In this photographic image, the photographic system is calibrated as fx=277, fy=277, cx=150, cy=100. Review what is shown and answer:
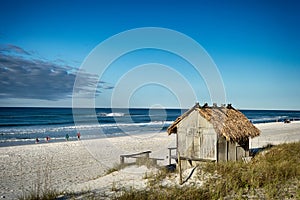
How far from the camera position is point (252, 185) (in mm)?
7719

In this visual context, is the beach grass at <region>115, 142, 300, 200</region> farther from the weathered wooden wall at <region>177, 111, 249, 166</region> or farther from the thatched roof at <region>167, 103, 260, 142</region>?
the thatched roof at <region>167, 103, 260, 142</region>

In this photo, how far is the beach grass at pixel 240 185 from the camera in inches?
273

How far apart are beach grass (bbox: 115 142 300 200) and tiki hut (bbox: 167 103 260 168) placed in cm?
82

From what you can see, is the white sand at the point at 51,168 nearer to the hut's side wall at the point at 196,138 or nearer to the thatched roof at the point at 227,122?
the hut's side wall at the point at 196,138

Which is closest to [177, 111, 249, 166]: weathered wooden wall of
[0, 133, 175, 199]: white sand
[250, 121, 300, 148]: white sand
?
[0, 133, 175, 199]: white sand

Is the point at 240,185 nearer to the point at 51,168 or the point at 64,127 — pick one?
the point at 51,168

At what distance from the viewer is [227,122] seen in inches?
436

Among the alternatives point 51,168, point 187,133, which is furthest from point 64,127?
point 187,133

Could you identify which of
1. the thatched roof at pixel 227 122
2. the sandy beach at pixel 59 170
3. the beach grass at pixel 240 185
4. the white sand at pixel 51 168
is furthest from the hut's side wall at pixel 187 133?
the white sand at pixel 51 168

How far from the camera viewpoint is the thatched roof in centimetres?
1059

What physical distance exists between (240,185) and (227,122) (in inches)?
144

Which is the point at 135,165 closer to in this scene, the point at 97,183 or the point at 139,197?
the point at 97,183

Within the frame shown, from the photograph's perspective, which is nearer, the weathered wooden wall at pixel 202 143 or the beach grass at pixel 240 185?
the beach grass at pixel 240 185

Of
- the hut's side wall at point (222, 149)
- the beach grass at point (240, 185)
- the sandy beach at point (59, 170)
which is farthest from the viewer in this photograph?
the hut's side wall at point (222, 149)
